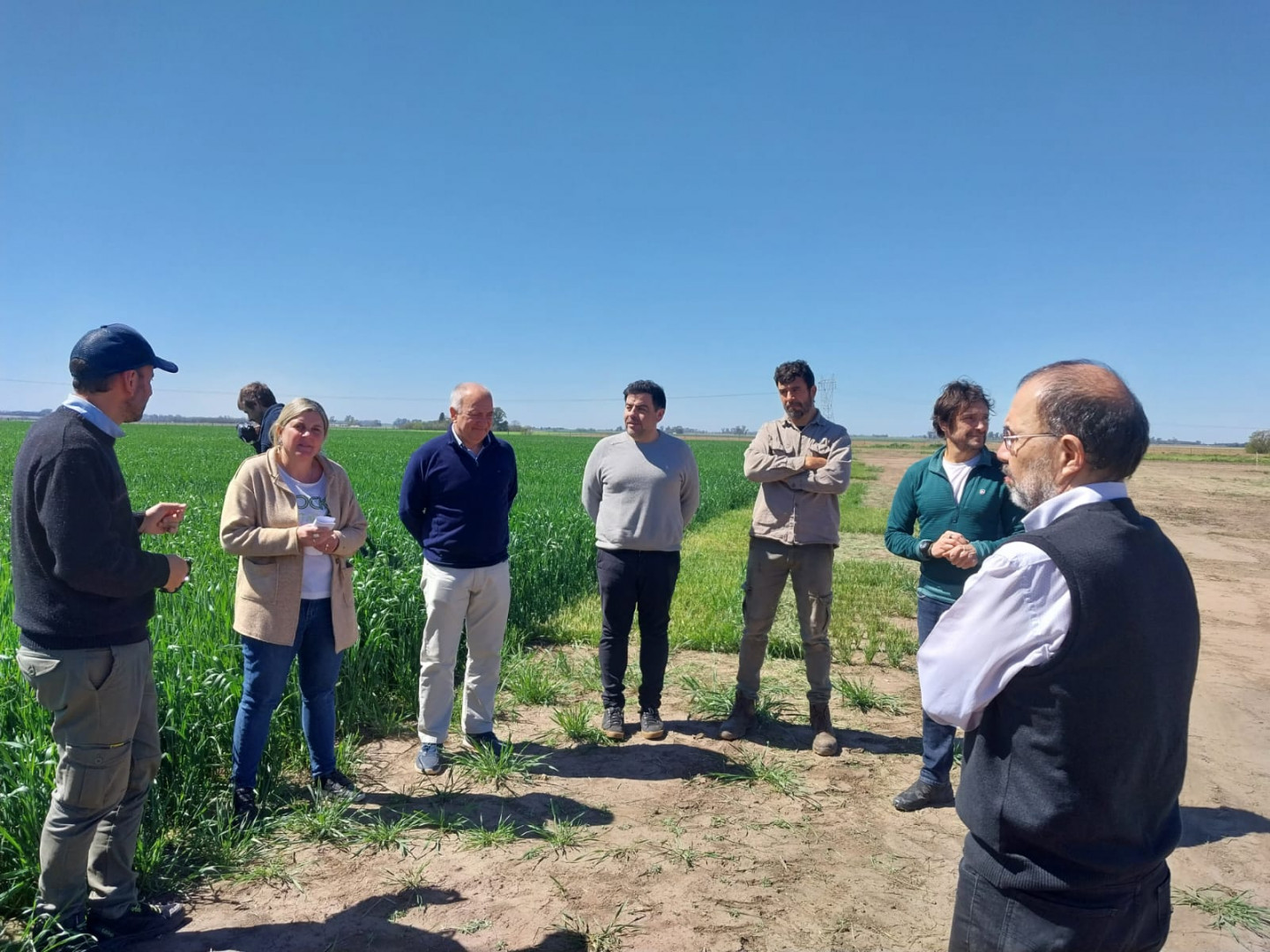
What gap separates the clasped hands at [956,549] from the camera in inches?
137

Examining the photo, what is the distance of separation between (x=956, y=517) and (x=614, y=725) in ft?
8.35

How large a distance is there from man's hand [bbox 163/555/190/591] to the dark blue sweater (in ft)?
5.11

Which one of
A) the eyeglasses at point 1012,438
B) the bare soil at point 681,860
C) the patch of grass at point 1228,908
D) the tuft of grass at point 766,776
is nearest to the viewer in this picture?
the eyeglasses at point 1012,438

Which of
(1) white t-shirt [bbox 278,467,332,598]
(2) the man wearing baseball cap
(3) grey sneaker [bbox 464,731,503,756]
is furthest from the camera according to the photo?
(3) grey sneaker [bbox 464,731,503,756]

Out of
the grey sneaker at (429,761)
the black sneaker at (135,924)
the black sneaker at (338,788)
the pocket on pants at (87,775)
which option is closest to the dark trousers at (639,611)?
the grey sneaker at (429,761)

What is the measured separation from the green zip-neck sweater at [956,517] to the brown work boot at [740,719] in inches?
60.9

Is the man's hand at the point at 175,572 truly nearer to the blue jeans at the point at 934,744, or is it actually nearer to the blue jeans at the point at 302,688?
the blue jeans at the point at 302,688

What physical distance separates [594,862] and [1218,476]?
49820 millimetres

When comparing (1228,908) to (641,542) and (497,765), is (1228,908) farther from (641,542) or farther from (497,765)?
(497,765)

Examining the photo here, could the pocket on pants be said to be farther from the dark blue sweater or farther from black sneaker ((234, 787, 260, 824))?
the dark blue sweater

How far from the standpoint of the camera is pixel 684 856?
3.55 metres

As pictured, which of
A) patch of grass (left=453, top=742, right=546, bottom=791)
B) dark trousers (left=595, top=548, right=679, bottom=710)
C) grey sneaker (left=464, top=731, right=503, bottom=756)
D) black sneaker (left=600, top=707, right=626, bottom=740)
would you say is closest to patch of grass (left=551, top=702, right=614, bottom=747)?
black sneaker (left=600, top=707, right=626, bottom=740)

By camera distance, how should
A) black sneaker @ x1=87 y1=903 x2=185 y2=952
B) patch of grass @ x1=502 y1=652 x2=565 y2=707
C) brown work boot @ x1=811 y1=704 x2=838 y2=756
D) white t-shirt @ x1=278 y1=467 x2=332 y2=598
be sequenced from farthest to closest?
patch of grass @ x1=502 y1=652 x2=565 y2=707
brown work boot @ x1=811 y1=704 x2=838 y2=756
white t-shirt @ x1=278 y1=467 x2=332 y2=598
black sneaker @ x1=87 y1=903 x2=185 y2=952

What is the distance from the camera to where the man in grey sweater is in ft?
16.2
